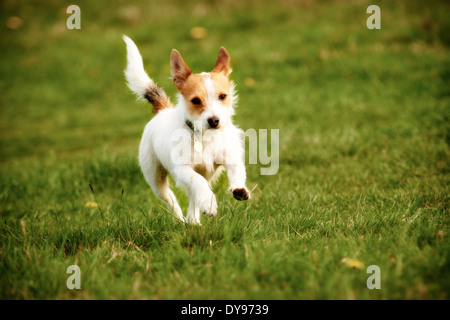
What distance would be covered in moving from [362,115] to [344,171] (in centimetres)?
210

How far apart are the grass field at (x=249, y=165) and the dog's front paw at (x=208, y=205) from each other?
0.10m

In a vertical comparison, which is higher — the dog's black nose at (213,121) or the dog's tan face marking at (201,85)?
the dog's tan face marking at (201,85)

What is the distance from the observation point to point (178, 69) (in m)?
3.47

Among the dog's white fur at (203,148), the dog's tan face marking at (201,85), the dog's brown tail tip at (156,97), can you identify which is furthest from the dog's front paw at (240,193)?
the dog's brown tail tip at (156,97)

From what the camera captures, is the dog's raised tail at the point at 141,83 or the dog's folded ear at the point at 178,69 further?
the dog's raised tail at the point at 141,83

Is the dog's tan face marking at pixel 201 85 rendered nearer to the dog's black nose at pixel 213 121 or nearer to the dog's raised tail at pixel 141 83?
the dog's black nose at pixel 213 121

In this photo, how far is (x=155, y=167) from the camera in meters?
3.89

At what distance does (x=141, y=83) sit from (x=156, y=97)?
0.19 m

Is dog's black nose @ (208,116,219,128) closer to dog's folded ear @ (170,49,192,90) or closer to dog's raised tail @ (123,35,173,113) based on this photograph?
dog's folded ear @ (170,49,192,90)

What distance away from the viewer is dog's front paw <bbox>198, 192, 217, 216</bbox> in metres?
2.88

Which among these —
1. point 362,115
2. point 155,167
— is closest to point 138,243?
point 155,167

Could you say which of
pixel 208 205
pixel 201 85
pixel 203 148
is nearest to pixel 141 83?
pixel 201 85

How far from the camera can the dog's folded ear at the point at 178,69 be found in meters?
3.44
